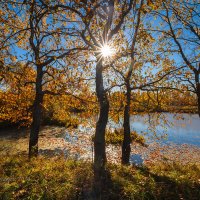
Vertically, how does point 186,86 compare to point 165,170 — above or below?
above

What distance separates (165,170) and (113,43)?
6.13m

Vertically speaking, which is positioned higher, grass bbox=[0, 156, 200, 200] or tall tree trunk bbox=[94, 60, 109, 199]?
tall tree trunk bbox=[94, 60, 109, 199]

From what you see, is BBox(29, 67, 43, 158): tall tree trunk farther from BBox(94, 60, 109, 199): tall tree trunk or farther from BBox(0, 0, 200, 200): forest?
BBox(94, 60, 109, 199): tall tree trunk

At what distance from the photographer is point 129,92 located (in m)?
12.8

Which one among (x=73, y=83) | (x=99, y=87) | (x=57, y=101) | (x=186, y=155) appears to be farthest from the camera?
(x=186, y=155)

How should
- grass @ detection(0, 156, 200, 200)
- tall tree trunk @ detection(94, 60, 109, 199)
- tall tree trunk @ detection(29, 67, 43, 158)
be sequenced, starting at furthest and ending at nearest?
tall tree trunk @ detection(29, 67, 43, 158), tall tree trunk @ detection(94, 60, 109, 199), grass @ detection(0, 156, 200, 200)

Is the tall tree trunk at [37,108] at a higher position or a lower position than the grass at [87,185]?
higher

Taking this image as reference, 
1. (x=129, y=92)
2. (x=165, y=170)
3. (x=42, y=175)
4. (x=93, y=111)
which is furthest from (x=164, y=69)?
(x=42, y=175)

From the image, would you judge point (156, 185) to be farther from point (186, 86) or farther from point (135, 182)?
point (186, 86)

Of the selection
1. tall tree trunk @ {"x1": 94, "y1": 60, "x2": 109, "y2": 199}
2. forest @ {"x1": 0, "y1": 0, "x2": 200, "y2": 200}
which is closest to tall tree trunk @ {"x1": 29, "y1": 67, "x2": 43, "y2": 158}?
forest @ {"x1": 0, "y1": 0, "x2": 200, "y2": 200}

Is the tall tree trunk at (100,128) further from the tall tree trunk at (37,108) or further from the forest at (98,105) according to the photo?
the tall tree trunk at (37,108)

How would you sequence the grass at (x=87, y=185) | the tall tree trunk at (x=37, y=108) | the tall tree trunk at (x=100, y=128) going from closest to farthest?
the grass at (x=87, y=185), the tall tree trunk at (x=100, y=128), the tall tree trunk at (x=37, y=108)

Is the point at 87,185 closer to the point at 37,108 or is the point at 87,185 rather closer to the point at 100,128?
the point at 100,128

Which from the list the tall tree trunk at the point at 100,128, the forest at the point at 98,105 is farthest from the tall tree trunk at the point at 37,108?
the tall tree trunk at the point at 100,128
